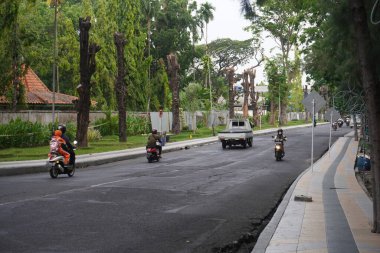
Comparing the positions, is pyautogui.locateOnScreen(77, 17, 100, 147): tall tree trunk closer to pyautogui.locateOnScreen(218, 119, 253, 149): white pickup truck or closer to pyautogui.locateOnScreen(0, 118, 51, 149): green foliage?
pyautogui.locateOnScreen(0, 118, 51, 149): green foliage

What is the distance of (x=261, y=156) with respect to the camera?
1164 inches

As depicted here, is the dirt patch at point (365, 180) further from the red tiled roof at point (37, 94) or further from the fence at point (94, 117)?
the red tiled roof at point (37, 94)

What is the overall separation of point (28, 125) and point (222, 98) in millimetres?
72020

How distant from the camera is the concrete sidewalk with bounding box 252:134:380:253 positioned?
25.7 ft

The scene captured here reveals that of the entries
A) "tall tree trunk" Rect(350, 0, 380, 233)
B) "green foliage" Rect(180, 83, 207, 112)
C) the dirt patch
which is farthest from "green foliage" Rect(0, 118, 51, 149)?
"green foliage" Rect(180, 83, 207, 112)

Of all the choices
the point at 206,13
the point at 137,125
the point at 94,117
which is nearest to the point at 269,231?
the point at 94,117

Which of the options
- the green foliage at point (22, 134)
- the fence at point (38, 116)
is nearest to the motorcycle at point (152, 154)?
the green foliage at point (22, 134)

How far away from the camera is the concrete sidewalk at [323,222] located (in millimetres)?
7832

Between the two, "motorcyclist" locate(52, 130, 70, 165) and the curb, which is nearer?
the curb

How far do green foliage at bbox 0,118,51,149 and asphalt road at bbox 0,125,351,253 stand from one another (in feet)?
34.4

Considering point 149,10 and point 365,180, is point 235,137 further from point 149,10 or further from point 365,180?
point 149,10

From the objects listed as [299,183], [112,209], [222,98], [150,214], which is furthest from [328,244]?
[222,98]

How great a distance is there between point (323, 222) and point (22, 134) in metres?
23.3

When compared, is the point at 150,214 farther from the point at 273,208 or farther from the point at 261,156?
the point at 261,156
